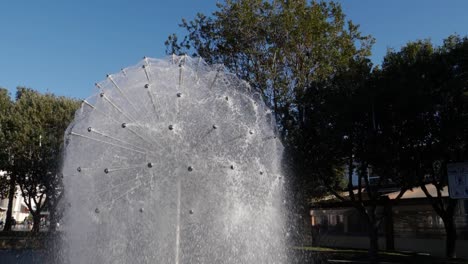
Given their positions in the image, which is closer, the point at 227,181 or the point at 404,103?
the point at 227,181

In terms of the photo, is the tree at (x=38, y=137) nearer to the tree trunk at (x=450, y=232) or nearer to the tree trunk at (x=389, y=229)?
the tree trunk at (x=450, y=232)

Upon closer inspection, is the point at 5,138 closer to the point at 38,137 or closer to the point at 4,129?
the point at 4,129

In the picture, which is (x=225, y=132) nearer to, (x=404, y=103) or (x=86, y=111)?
(x=86, y=111)

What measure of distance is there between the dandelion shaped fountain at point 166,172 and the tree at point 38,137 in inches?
590

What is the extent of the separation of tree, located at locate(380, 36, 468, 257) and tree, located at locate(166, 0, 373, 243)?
13.2ft

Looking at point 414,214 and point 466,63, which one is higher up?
point 466,63

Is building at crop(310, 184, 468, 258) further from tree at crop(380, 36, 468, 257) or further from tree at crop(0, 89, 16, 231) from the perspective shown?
tree at crop(0, 89, 16, 231)

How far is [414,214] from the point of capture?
94.8 feet

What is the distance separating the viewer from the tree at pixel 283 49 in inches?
880

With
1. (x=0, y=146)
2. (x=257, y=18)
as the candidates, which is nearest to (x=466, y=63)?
(x=257, y=18)

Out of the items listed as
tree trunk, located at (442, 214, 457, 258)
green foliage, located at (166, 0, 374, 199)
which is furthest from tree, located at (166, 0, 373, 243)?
tree trunk, located at (442, 214, 457, 258)

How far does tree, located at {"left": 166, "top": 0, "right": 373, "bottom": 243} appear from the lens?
22344 mm

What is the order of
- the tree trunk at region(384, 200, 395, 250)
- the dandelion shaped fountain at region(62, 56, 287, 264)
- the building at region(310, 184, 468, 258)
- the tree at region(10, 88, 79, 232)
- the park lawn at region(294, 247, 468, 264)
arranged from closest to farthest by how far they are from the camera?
the dandelion shaped fountain at region(62, 56, 287, 264)
the park lawn at region(294, 247, 468, 264)
the tree at region(10, 88, 79, 232)
the building at region(310, 184, 468, 258)
the tree trunk at region(384, 200, 395, 250)

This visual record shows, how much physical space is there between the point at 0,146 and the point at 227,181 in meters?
19.3
